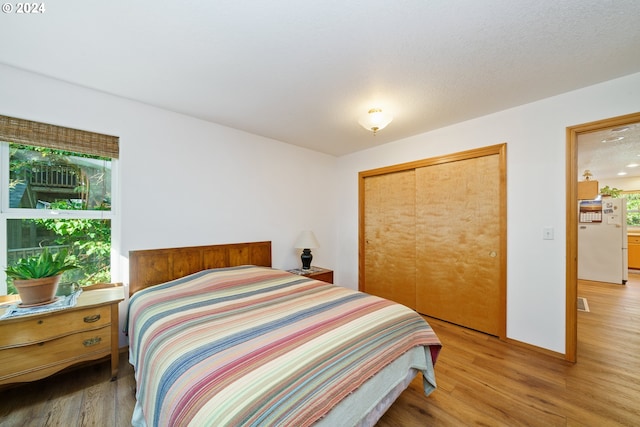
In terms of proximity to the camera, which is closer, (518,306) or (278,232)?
(518,306)

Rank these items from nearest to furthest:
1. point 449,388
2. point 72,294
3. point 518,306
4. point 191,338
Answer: point 191,338 → point 449,388 → point 72,294 → point 518,306

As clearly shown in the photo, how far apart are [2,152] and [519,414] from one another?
408 cm

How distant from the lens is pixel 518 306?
2.34m

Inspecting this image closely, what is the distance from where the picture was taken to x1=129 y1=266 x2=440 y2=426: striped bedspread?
893 mm

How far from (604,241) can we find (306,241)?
5.80 metres

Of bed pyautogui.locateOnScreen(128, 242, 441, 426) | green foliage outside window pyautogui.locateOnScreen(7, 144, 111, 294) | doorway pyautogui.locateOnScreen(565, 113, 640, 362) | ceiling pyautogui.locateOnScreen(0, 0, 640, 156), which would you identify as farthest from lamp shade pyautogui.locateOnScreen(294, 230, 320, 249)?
doorway pyautogui.locateOnScreen(565, 113, 640, 362)

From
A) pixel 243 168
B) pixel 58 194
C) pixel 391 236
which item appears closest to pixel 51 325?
pixel 58 194

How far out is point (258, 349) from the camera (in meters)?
1.16

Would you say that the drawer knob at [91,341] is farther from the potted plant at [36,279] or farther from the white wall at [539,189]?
the white wall at [539,189]

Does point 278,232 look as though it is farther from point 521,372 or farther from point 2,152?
point 521,372

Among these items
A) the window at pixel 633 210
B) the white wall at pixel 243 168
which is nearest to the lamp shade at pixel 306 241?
the white wall at pixel 243 168

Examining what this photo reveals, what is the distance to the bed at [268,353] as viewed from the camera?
2.97 ft

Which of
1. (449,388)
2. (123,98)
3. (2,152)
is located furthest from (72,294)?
(449,388)

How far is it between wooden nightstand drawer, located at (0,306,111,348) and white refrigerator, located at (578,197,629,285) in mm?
7435
